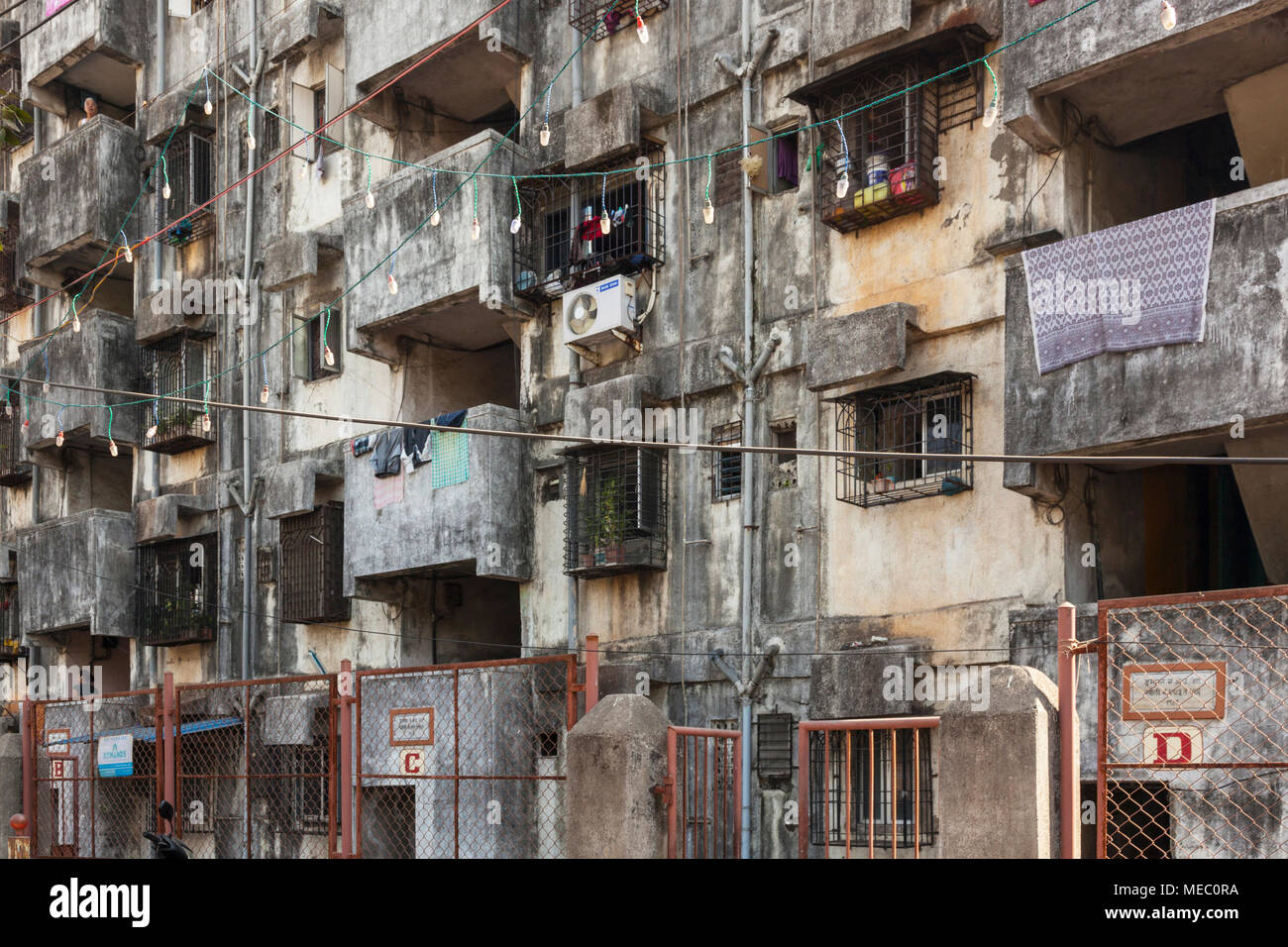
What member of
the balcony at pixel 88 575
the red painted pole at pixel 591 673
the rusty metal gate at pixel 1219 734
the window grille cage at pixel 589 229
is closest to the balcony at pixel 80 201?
the balcony at pixel 88 575

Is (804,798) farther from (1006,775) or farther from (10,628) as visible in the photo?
(10,628)

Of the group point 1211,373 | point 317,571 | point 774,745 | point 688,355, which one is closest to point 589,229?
point 688,355

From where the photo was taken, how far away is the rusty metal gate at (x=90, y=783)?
16619mm

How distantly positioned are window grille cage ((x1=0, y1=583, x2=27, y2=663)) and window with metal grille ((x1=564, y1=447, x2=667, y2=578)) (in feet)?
46.7

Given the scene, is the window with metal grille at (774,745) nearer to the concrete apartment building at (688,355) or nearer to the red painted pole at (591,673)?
the concrete apartment building at (688,355)

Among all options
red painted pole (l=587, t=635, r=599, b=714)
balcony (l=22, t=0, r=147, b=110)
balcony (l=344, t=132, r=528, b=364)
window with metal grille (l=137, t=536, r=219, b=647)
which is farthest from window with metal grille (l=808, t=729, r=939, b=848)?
balcony (l=22, t=0, r=147, b=110)

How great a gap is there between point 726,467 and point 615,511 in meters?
1.40

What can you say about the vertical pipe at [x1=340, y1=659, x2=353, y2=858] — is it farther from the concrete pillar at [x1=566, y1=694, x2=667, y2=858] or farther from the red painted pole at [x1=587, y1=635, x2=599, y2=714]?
the concrete pillar at [x1=566, y1=694, x2=667, y2=858]

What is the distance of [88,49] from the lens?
26.3 meters

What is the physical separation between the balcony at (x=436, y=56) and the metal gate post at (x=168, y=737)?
9261mm

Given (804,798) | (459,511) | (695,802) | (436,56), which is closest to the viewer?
(804,798)

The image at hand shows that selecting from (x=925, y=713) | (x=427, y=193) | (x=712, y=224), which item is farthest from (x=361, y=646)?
(x=925, y=713)

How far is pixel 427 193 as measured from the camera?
19.9 m
